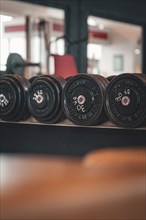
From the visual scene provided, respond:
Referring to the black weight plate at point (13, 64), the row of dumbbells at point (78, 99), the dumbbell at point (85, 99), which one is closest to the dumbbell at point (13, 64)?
the black weight plate at point (13, 64)

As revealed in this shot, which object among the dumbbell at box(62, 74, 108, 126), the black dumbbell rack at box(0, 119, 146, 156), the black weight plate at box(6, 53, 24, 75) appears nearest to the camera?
the dumbbell at box(62, 74, 108, 126)

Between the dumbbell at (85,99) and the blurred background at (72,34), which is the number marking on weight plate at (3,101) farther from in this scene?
the blurred background at (72,34)

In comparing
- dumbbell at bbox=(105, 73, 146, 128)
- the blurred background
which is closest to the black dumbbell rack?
the blurred background

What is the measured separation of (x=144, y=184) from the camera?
0.96m

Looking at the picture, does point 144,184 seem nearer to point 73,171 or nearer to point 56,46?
point 73,171

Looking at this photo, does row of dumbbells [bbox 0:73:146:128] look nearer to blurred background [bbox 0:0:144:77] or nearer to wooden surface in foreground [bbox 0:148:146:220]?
wooden surface in foreground [bbox 0:148:146:220]

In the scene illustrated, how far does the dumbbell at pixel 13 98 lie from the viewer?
1.63 meters

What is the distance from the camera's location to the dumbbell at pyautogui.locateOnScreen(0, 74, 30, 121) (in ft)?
5.35

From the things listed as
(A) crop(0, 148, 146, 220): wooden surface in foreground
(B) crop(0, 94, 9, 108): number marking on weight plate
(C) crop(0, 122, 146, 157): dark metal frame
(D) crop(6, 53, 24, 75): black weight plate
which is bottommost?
(C) crop(0, 122, 146, 157): dark metal frame

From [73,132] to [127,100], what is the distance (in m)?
1.27

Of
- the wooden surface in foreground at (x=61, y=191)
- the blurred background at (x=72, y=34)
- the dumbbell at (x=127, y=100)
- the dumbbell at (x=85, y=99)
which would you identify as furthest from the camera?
the blurred background at (x=72, y=34)

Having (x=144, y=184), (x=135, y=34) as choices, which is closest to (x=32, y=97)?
(x=144, y=184)

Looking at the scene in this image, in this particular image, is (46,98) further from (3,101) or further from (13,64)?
(13,64)

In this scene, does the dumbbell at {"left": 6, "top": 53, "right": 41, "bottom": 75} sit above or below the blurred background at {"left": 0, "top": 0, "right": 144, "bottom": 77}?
below
